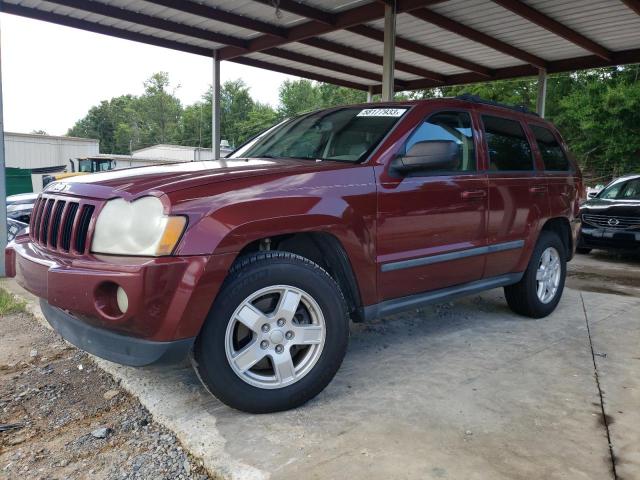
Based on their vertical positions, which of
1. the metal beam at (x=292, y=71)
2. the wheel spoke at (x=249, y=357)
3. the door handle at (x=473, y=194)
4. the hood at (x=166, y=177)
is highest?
the metal beam at (x=292, y=71)

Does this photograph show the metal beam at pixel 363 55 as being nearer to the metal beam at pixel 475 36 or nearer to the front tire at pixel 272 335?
the metal beam at pixel 475 36

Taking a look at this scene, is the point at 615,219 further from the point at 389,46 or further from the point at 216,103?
the point at 216,103

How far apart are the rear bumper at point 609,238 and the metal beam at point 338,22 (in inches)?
178

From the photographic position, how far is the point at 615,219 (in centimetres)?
845

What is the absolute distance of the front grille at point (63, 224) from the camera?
8.49 feet

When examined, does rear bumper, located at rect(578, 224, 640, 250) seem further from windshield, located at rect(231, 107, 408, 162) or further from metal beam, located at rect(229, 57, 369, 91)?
metal beam, located at rect(229, 57, 369, 91)

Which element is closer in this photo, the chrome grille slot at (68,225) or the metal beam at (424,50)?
the chrome grille slot at (68,225)

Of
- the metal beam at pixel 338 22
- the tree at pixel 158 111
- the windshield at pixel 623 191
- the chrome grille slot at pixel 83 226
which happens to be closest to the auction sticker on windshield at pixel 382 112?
the chrome grille slot at pixel 83 226

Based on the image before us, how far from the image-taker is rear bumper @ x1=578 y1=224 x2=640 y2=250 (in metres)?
8.16

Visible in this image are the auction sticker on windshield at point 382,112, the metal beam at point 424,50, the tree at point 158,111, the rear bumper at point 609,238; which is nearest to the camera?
the auction sticker on windshield at point 382,112

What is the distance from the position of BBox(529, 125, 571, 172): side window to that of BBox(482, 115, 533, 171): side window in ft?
0.78

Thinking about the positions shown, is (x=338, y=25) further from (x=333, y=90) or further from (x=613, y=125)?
(x=333, y=90)

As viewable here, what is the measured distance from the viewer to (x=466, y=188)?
3.68m

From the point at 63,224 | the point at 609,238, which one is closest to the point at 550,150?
the point at 63,224
